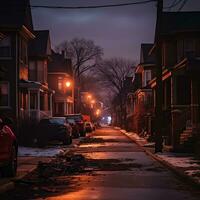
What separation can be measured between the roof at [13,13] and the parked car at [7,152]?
2614 cm

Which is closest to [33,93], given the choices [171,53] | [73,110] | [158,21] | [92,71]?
[171,53]

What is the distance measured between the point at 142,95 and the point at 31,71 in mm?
19690

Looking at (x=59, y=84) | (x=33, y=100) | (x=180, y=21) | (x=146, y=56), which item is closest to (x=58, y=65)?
(x=59, y=84)

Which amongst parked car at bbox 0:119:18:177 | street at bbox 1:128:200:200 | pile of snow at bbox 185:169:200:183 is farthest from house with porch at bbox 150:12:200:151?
parked car at bbox 0:119:18:177

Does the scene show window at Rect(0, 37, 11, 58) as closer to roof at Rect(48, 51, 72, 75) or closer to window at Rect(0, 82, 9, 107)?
window at Rect(0, 82, 9, 107)

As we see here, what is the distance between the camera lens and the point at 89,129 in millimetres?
71500

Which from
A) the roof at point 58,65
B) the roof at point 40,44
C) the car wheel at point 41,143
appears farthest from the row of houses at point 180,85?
the roof at point 58,65

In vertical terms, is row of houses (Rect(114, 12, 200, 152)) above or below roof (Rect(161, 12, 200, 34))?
below

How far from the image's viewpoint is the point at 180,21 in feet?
173

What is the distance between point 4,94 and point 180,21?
17515 mm

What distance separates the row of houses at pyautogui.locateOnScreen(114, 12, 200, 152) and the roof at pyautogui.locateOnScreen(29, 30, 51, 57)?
10.5 m

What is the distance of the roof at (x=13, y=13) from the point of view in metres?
42.7

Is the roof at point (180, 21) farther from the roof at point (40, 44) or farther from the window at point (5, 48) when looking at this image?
the window at point (5, 48)

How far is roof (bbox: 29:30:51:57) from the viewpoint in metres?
54.7
